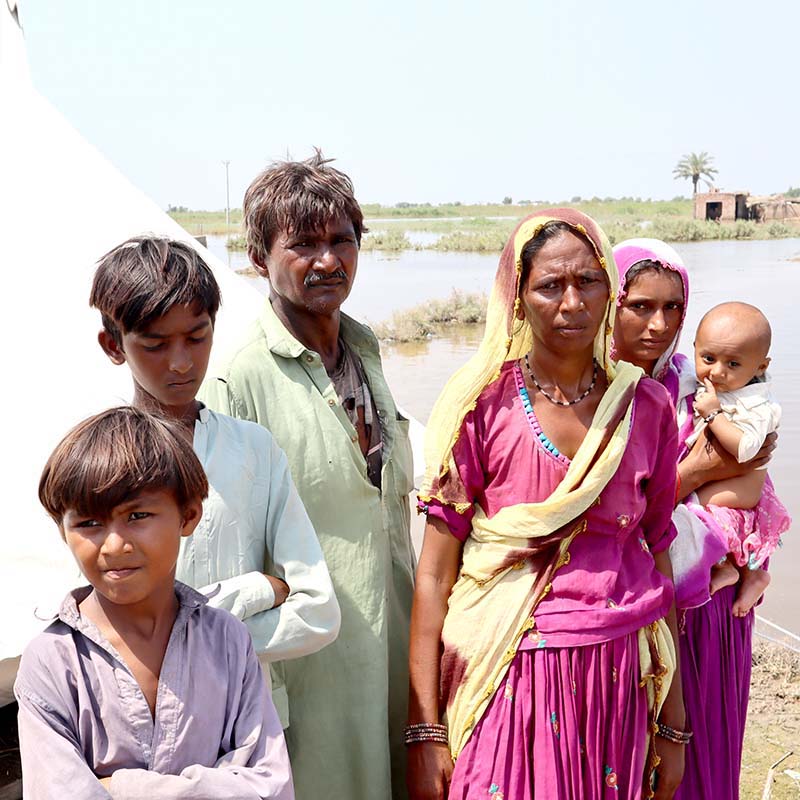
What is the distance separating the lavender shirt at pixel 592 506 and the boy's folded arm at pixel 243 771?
549 mm

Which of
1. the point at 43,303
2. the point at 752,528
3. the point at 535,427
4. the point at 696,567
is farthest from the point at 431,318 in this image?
the point at 535,427

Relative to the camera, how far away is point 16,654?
245 centimetres

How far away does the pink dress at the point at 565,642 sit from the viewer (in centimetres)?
178

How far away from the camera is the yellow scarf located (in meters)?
1.80

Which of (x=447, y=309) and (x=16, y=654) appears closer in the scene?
(x=16, y=654)

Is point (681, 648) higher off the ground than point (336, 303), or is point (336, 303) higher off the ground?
point (336, 303)

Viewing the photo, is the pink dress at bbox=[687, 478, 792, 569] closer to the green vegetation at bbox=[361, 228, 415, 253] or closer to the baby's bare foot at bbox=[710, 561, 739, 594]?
the baby's bare foot at bbox=[710, 561, 739, 594]

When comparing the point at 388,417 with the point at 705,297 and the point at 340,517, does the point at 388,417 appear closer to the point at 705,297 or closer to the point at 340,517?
the point at 340,517

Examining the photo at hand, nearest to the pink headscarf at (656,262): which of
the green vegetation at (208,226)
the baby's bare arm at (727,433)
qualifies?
the baby's bare arm at (727,433)

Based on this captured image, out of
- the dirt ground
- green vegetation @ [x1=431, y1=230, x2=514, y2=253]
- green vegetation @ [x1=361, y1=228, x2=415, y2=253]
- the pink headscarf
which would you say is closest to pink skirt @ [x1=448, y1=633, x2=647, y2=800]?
the pink headscarf

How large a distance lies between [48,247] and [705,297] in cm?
1557

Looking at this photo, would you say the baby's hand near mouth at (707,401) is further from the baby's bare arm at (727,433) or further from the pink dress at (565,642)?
the pink dress at (565,642)

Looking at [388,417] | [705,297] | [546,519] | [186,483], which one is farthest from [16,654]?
[705,297]

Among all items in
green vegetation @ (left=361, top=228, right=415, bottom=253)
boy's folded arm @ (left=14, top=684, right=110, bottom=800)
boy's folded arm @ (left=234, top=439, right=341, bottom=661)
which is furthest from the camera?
green vegetation @ (left=361, top=228, right=415, bottom=253)
